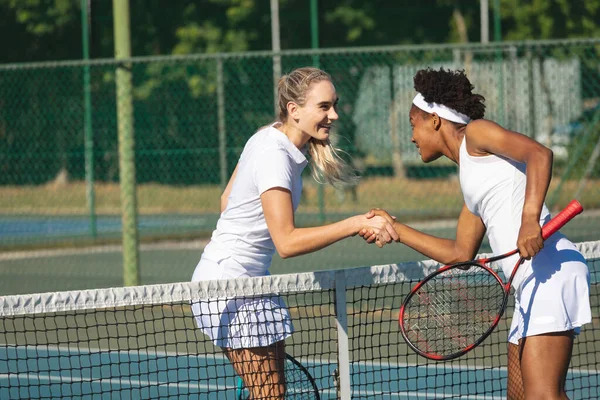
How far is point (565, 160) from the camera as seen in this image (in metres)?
16.5

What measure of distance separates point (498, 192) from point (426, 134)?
35 cm

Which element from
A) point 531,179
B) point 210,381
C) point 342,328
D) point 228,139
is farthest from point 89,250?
point 531,179

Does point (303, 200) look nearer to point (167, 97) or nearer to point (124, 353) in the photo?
point (167, 97)

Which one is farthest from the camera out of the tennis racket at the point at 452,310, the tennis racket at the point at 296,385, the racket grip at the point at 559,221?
the tennis racket at the point at 296,385

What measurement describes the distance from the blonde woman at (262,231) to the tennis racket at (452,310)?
29 centimetres

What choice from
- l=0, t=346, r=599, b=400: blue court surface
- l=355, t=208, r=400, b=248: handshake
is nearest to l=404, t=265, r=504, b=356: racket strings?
l=355, t=208, r=400, b=248: handshake

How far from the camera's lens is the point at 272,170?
13.5 feet

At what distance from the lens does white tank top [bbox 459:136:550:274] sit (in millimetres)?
4027

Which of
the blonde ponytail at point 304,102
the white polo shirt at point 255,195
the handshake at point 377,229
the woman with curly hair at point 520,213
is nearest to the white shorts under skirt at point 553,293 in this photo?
the woman with curly hair at point 520,213

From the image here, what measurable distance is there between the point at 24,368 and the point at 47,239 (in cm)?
799

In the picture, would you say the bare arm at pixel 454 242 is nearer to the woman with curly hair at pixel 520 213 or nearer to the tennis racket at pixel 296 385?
the woman with curly hair at pixel 520 213

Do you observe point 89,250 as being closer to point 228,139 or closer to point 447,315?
point 228,139

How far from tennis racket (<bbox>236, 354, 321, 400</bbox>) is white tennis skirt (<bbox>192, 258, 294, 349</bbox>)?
0.37 metres

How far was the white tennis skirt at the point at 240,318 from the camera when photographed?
4.32 m
